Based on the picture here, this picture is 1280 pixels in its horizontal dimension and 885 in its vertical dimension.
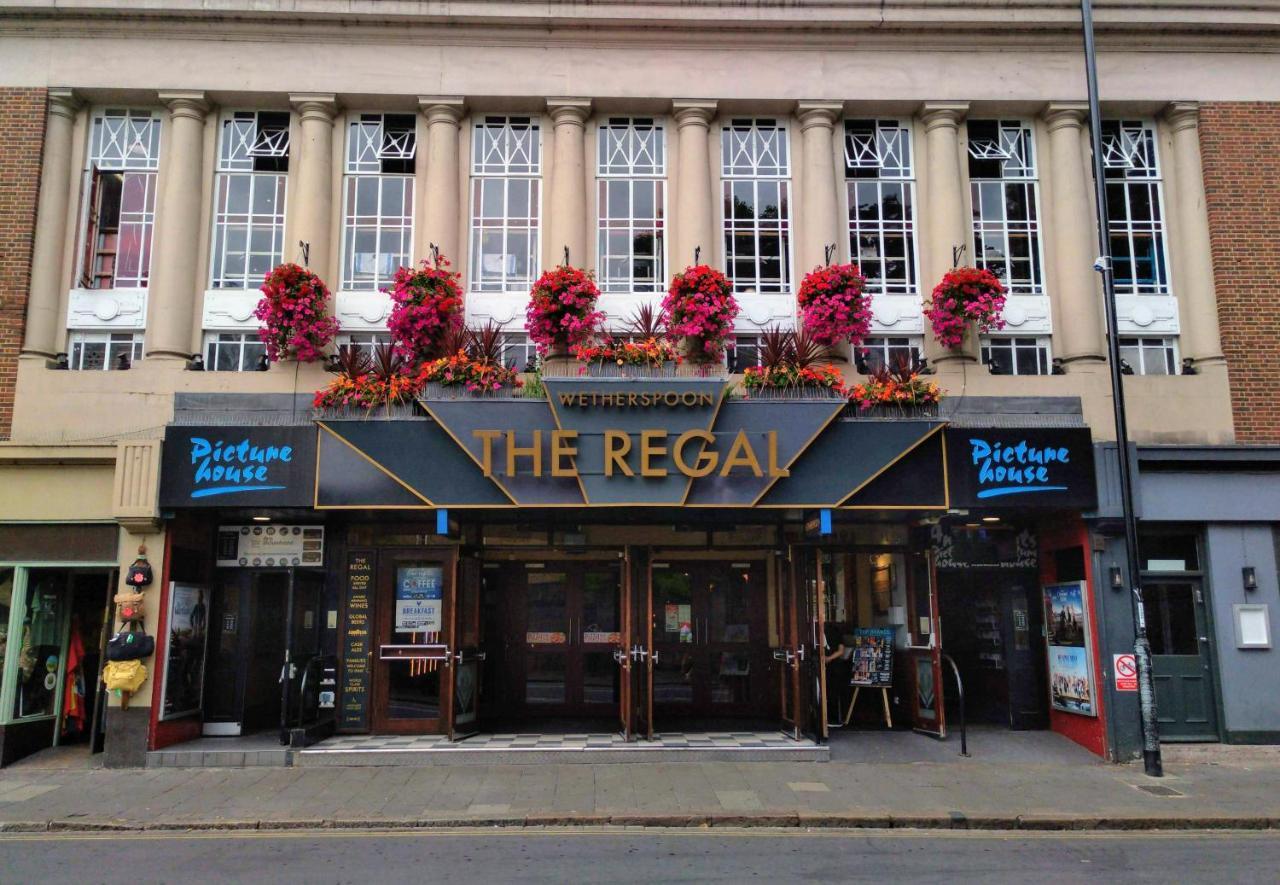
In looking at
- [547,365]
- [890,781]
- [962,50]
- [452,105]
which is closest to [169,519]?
[547,365]

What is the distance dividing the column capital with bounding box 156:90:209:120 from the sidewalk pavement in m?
8.93

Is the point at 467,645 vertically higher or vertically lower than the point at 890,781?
higher

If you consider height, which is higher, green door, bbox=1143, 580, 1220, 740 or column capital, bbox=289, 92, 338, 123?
column capital, bbox=289, 92, 338, 123

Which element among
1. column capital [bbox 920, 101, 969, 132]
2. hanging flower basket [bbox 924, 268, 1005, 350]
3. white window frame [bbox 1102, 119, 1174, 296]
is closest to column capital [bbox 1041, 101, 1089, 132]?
white window frame [bbox 1102, 119, 1174, 296]

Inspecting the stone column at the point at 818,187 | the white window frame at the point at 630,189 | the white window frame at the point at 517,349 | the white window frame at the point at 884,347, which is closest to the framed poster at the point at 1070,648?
the white window frame at the point at 884,347

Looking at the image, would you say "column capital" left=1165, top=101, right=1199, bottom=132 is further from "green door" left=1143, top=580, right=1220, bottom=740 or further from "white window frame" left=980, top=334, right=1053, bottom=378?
"green door" left=1143, top=580, right=1220, bottom=740

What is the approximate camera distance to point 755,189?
49.1 ft

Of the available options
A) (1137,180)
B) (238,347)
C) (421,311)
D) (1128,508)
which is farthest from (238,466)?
(1137,180)

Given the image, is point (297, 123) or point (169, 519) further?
point (297, 123)

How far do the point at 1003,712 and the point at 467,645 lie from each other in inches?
303

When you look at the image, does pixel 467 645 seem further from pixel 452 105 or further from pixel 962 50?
pixel 962 50

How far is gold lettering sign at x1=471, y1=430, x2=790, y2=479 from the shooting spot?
40.6 ft

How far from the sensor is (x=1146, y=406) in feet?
44.9

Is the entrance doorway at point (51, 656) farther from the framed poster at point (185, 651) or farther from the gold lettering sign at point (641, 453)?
the gold lettering sign at point (641, 453)
